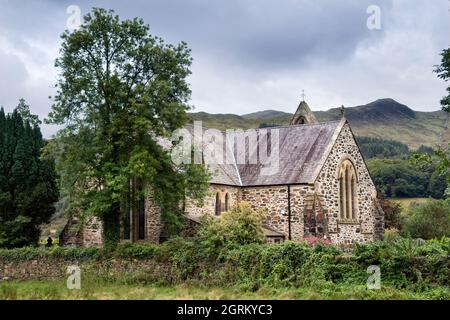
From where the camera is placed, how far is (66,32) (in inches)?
1097

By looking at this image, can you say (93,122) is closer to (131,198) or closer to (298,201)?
(131,198)

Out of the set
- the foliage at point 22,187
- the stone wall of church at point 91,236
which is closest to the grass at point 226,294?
the stone wall of church at point 91,236

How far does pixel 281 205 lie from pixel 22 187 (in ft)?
55.7

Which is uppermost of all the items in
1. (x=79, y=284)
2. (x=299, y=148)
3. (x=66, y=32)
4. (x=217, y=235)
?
(x=66, y=32)

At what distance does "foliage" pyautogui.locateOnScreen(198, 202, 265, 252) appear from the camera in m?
24.8

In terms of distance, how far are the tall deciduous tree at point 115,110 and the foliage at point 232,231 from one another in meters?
3.87

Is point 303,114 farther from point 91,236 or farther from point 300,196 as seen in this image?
point 91,236

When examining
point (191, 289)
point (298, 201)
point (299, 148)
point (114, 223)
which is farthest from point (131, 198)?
point (299, 148)

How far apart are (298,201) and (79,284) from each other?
54.3 feet

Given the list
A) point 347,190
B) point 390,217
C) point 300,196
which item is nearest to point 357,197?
point 347,190

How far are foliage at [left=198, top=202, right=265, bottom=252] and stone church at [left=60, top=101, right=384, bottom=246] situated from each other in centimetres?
752

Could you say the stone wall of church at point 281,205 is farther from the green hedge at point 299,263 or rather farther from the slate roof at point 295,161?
the green hedge at point 299,263

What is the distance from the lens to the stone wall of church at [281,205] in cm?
3638


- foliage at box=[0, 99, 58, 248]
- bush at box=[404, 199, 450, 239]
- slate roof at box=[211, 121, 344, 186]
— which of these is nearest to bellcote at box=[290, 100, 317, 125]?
→ slate roof at box=[211, 121, 344, 186]
